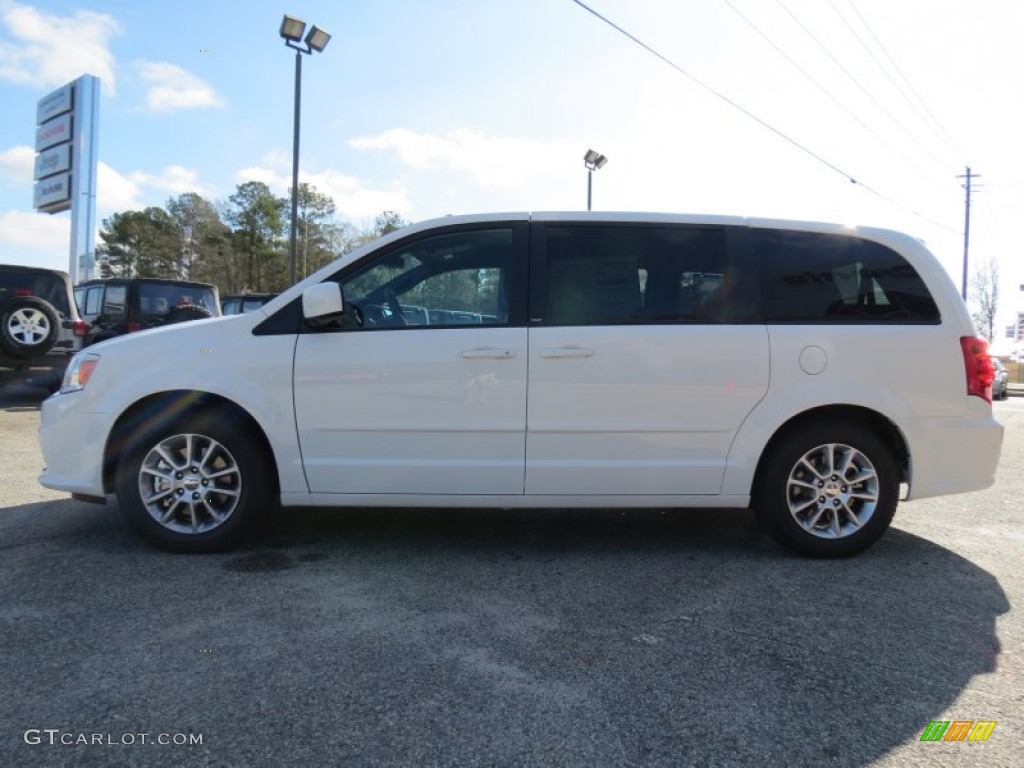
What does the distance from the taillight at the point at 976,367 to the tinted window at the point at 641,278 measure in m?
1.19

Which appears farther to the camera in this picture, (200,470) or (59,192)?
(59,192)

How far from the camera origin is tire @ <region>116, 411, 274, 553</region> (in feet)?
12.5

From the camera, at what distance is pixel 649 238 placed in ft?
13.1

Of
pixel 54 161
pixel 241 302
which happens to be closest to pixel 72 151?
pixel 54 161

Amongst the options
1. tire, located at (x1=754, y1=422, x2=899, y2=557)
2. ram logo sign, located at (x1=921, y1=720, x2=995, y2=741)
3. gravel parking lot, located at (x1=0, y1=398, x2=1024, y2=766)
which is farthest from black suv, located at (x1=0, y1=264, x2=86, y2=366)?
ram logo sign, located at (x1=921, y1=720, x2=995, y2=741)

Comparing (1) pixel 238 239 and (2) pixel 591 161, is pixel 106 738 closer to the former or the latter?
(2) pixel 591 161

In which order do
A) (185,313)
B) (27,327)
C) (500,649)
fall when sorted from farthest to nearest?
(185,313), (27,327), (500,649)

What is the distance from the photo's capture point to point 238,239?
5212 cm

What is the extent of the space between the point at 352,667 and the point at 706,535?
2.58m

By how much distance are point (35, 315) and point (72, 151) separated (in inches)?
1002

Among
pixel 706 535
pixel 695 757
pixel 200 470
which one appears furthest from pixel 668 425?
pixel 200 470

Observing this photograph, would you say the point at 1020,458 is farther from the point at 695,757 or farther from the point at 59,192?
the point at 59,192

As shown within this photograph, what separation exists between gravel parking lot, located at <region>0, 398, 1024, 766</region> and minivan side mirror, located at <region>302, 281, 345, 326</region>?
1.34 meters

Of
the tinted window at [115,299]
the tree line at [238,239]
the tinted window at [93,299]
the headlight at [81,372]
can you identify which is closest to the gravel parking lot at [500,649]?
the headlight at [81,372]
